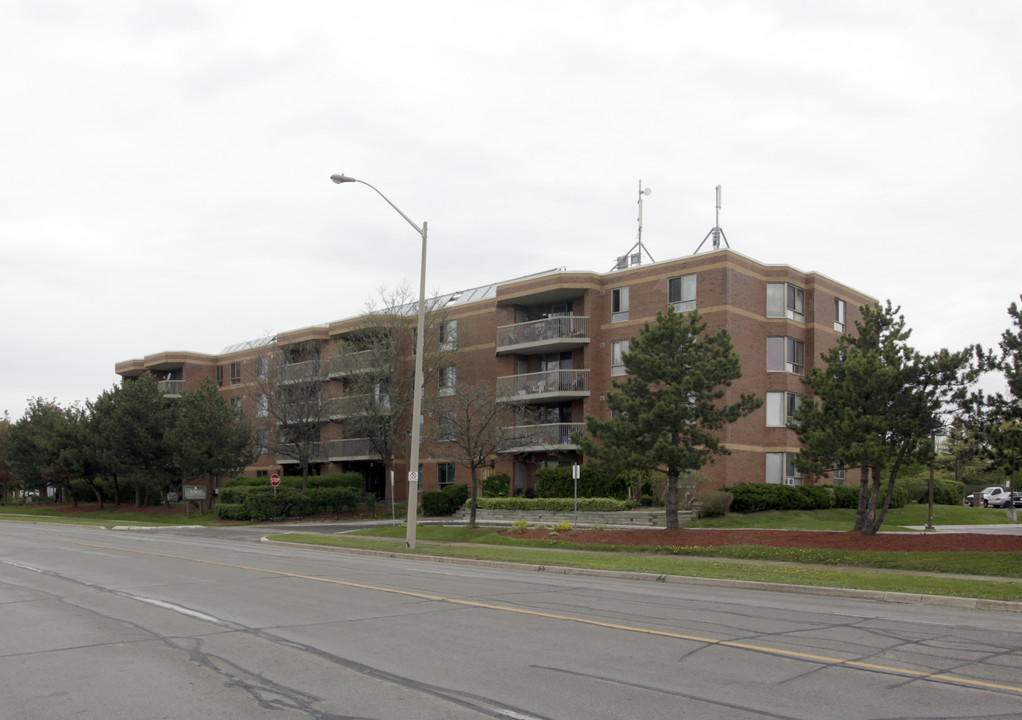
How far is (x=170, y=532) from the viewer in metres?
39.7

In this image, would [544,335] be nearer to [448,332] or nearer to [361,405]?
[448,332]

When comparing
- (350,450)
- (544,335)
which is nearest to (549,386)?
(544,335)

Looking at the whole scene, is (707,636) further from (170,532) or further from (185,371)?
(185,371)

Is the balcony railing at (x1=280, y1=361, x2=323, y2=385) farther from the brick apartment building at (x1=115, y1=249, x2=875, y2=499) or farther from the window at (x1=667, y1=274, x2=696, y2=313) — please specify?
the window at (x1=667, y1=274, x2=696, y2=313)

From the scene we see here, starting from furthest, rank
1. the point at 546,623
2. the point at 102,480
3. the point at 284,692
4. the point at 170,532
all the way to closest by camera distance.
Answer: the point at 102,480 < the point at 170,532 < the point at 546,623 < the point at 284,692

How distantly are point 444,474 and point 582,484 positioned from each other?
12.3 metres

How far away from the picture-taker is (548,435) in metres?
40.7

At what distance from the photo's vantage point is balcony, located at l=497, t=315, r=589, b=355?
41.8 metres

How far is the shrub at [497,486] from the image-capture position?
42.5 meters

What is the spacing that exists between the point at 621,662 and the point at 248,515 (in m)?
39.8

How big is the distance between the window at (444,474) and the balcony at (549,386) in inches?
288

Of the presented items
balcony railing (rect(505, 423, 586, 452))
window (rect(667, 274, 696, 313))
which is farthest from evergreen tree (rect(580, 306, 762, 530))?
window (rect(667, 274, 696, 313))

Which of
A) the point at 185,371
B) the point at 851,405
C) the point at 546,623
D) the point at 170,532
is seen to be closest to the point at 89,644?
the point at 546,623

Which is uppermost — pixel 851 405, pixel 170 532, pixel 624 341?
pixel 624 341
